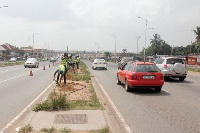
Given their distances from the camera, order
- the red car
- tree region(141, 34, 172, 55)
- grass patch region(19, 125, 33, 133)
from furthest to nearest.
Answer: tree region(141, 34, 172, 55), the red car, grass patch region(19, 125, 33, 133)

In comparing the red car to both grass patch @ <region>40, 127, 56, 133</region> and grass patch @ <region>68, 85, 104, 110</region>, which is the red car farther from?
grass patch @ <region>40, 127, 56, 133</region>

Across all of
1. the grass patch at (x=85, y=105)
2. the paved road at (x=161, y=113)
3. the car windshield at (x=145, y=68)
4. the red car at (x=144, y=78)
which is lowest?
the paved road at (x=161, y=113)

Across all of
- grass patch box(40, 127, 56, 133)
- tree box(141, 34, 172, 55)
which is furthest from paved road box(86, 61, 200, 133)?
tree box(141, 34, 172, 55)

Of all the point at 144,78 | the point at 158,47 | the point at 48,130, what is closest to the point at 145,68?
the point at 144,78

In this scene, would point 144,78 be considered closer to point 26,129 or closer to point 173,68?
point 173,68

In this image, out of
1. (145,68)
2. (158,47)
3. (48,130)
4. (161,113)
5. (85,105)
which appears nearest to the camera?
(48,130)

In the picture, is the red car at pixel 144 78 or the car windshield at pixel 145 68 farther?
the car windshield at pixel 145 68

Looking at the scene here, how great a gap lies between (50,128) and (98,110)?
2420 mm

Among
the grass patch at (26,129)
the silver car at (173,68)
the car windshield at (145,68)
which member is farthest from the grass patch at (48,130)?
the silver car at (173,68)

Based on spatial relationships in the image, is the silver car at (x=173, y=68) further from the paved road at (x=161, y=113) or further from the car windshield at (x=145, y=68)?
the paved road at (x=161, y=113)

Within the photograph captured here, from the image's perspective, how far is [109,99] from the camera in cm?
1098

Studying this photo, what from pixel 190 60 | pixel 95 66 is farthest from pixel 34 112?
pixel 190 60

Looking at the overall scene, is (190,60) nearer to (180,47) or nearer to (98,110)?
(98,110)

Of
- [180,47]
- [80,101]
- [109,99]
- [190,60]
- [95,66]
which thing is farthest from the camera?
[180,47]
